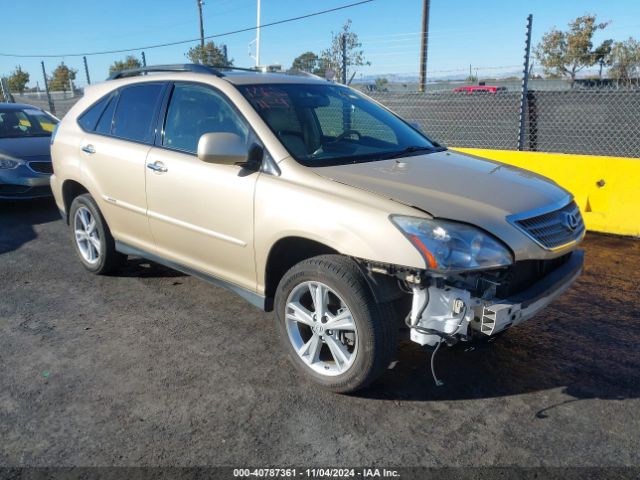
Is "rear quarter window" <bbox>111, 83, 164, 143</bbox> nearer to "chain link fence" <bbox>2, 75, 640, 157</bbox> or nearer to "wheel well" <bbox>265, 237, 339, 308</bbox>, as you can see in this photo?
"wheel well" <bbox>265, 237, 339, 308</bbox>

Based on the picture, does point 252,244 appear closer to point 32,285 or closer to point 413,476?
point 413,476

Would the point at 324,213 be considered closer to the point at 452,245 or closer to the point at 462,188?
the point at 452,245

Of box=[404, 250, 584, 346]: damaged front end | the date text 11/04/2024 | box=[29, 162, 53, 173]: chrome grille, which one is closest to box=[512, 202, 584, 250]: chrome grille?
box=[404, 250, 584, 346]: damaged front end

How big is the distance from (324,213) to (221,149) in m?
0.79

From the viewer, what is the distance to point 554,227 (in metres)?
3.06

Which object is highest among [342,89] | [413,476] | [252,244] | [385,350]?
[342,89]

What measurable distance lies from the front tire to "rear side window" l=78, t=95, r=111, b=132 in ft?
8.92

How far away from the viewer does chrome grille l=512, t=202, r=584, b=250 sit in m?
2.87

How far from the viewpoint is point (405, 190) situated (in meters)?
2.92

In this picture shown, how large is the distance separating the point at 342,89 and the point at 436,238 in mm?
2235

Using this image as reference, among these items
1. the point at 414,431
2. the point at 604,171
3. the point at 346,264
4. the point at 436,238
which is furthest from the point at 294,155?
the point at 604,171

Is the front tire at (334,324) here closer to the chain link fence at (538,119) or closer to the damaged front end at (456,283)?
the damaged front end at (456,283)

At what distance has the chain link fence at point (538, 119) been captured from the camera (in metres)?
8.05

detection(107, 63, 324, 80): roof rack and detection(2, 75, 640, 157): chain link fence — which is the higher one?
detection(107, 63, 324, 80): roof rack
